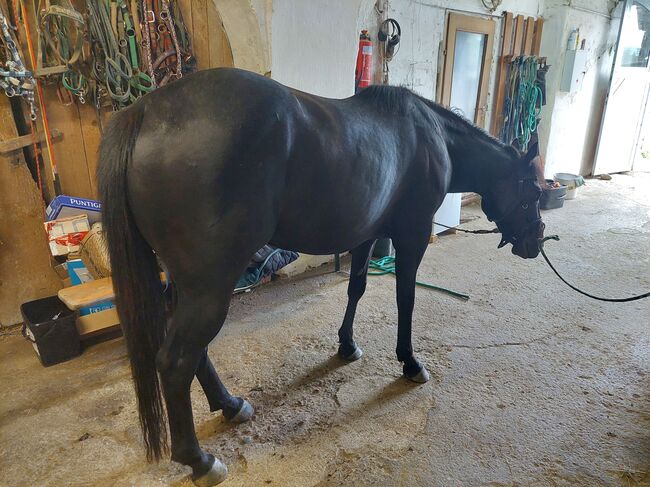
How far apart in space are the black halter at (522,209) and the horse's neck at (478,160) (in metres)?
0.11

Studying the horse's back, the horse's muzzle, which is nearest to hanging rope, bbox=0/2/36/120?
the horse's back

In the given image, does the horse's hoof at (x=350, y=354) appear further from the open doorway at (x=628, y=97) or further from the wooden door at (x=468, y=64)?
the open doorway at (x=628, y=97)

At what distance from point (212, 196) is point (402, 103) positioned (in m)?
0.98

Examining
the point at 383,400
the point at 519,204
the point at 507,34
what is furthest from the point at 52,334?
the point at 507,34

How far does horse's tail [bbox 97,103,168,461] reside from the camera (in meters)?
1.20

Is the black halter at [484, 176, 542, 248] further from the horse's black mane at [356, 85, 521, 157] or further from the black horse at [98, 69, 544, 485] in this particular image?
the black horse at [98, 69, 544, 485]

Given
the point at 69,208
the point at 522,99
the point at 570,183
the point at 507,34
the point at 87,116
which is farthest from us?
the point at 570,183

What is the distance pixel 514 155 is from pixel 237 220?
5.02ft

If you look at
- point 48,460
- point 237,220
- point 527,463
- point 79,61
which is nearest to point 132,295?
point 237,220

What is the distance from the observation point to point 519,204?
7.17 feet

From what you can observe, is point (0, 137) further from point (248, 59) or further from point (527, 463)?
point (527, 463)

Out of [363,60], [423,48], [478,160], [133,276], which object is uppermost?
[423,48]

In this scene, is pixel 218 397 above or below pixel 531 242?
below

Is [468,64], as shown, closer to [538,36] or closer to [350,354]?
[538,36]
